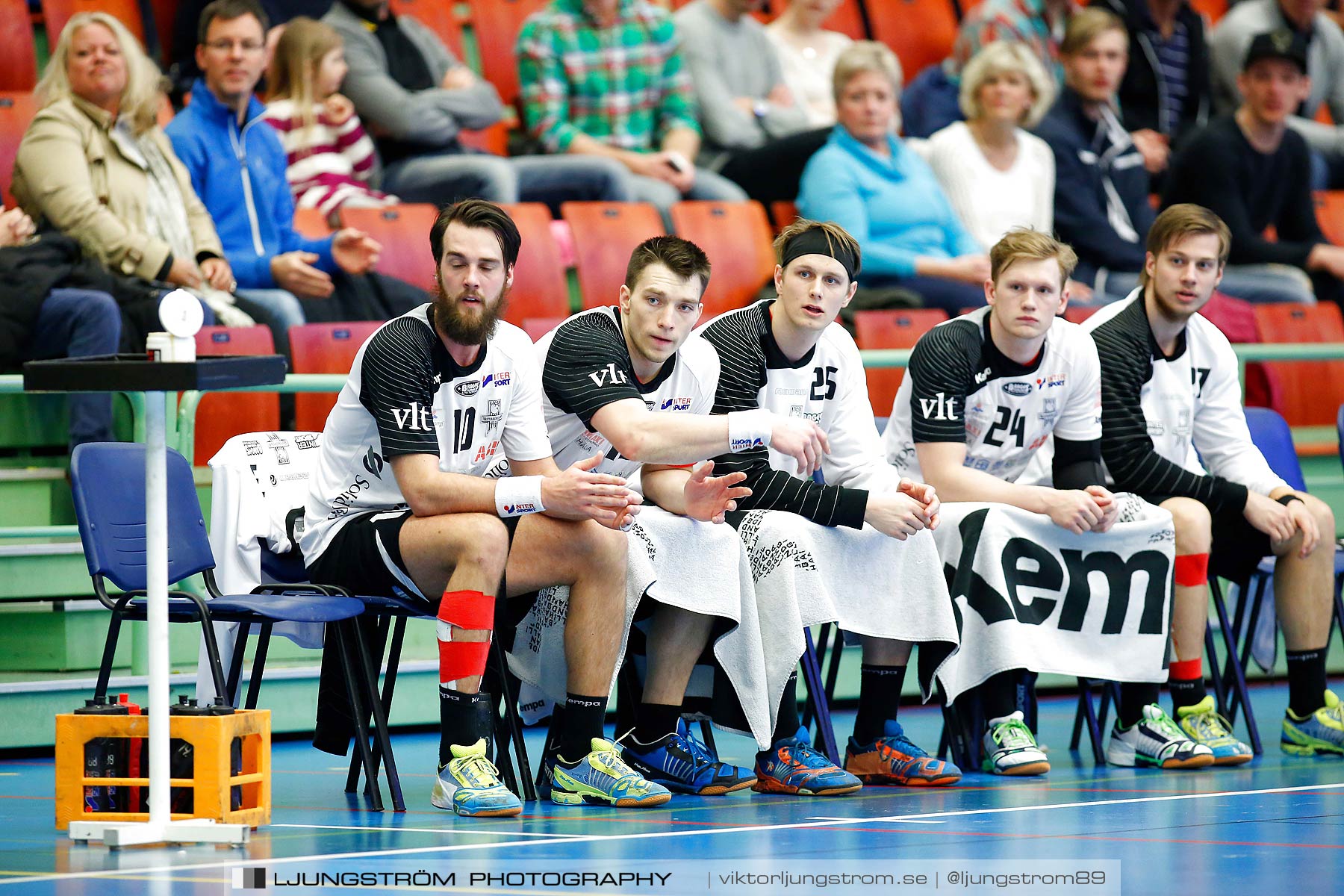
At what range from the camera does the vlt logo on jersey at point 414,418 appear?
470cm

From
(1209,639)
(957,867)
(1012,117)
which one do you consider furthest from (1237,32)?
(957,867)

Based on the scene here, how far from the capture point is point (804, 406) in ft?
17.8

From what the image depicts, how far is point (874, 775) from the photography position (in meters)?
5.30

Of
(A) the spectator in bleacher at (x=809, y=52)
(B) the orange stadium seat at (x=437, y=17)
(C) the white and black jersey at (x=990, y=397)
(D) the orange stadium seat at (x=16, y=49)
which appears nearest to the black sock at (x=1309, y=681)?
(C) the white and black jersey at (x=990, y=397)

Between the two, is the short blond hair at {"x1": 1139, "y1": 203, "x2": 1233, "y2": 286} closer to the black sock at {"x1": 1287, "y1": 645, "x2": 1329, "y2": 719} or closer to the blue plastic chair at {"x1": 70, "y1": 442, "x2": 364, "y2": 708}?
the black sock at {"x1": 1287, "y1": 645, "x2": 1329, "y2": 719}

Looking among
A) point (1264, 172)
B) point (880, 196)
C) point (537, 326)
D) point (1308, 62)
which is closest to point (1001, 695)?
point (537, 326)

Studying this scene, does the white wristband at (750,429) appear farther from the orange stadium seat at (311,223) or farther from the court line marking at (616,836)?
the orange stadium seat at (311,223)

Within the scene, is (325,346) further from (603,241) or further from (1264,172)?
(1264,172)

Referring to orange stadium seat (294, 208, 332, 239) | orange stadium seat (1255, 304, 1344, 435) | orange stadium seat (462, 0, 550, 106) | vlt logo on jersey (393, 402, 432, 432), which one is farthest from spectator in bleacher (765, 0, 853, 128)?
vlt logo on jersey (393, 402, 432, 432)

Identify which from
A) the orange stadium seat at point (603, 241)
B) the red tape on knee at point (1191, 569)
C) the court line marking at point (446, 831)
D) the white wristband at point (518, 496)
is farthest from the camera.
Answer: the orange stadium seat at point (603, 241)

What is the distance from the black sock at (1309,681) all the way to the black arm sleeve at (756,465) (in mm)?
1736

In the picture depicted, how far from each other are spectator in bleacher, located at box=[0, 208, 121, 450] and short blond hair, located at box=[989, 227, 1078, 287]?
2.79 metres

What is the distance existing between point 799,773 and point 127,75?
3544mm

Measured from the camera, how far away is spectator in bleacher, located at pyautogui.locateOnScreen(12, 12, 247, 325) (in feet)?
21.2
